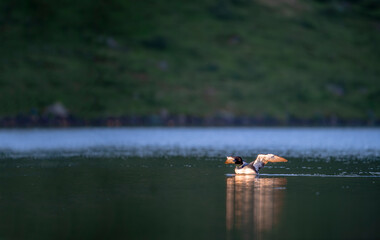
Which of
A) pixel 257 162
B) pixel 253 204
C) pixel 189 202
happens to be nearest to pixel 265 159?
pixel 257 162

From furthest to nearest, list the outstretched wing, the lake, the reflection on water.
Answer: the outstretched wing < the reflection on water < the lake

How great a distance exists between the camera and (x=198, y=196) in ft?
112

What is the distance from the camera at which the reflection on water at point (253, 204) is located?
25.2 m

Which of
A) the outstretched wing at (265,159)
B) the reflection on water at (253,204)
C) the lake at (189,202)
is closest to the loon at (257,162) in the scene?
the outstretched wing at (265,159)

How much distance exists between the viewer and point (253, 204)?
102ft

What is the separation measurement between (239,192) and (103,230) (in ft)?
38.2

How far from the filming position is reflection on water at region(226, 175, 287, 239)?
2525 centimetres

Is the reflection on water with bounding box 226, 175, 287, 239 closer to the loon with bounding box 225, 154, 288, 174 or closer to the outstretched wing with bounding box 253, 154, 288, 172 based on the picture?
the loon with bounding box 225, 154, 288, 174

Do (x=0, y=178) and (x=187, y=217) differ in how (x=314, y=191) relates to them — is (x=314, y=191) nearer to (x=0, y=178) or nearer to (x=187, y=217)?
(x=187, y=217)

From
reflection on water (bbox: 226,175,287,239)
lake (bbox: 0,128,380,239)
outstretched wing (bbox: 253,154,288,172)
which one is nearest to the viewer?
lake (bbox: 0,128,380,239)

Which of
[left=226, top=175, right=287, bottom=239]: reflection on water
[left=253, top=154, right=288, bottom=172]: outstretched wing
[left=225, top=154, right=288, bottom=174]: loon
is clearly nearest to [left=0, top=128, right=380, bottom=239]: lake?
[left=226, top=175, right=287, bottom=239]: reflection on water

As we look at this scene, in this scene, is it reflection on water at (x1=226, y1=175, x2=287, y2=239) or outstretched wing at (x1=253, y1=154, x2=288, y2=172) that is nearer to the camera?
reflection on water at (x1=226, y1=175, x2=287, y2=239)

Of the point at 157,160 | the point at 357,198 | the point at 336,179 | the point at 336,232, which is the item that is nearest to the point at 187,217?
the point at 336,232

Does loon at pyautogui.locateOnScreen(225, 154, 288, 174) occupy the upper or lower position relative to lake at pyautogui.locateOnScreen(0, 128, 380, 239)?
upper
